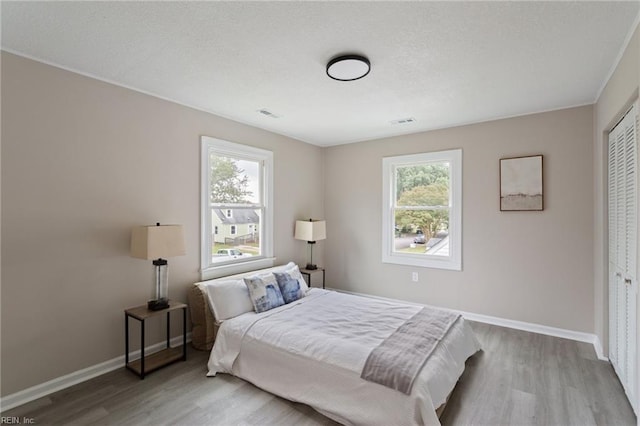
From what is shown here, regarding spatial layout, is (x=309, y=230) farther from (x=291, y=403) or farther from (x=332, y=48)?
(x=332, y=48)

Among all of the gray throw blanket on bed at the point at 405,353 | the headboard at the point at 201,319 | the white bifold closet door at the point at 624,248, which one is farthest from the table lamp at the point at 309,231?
the white bifold closet door at the point at 624,248

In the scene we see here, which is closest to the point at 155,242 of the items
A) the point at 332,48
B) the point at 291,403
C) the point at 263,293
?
the point at 263,293

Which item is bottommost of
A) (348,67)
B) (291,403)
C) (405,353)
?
(291,403)

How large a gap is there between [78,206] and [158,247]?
0.71m

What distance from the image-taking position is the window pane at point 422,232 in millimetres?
4387

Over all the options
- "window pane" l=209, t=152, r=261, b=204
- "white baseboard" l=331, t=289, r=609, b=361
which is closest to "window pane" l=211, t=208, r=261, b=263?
"window pane" l=209, t=152, r=261, b=204

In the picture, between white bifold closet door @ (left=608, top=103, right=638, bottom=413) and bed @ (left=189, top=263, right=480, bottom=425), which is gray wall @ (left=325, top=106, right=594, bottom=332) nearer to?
white bifold closet door @ (left=608, top=103, right=638, bottom=413)

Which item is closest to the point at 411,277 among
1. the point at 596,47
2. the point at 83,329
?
the point at 596,47

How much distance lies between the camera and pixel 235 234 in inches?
158

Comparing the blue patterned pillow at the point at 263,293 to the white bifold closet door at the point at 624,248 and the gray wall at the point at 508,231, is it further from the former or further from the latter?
the white bifold closet door at the point at 624,248

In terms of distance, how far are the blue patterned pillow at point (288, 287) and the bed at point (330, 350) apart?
80mm

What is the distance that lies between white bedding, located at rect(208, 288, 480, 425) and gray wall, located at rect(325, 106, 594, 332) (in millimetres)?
1186

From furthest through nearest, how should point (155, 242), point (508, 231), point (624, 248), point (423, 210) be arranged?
point (423, 210) → point (508, 231) → point (155, 242) → point (624, 248)

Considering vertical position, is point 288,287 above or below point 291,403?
above
